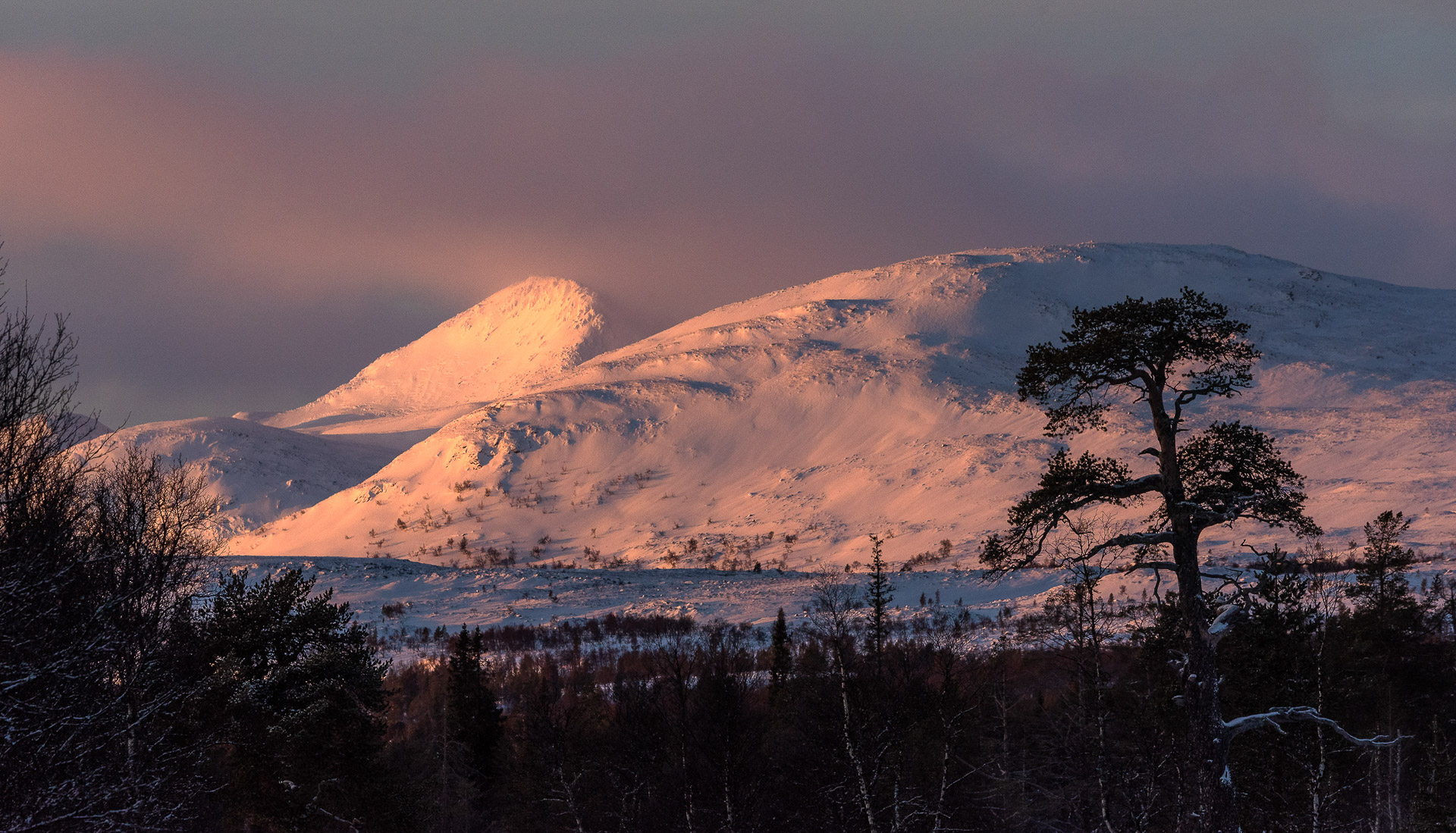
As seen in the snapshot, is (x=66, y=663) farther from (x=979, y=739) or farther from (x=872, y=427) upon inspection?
(x=872, y=427)

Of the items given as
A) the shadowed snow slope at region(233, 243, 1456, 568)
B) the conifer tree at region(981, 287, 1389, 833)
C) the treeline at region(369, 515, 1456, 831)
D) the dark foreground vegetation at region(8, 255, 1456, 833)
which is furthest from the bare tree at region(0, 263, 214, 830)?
the shadowed snow slope at region(233, 243, 1456, 568)

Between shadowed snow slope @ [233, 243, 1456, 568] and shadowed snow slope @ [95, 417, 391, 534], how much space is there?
23.7 metres

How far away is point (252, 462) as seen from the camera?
162 meters

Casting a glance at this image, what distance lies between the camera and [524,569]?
82.8 metres

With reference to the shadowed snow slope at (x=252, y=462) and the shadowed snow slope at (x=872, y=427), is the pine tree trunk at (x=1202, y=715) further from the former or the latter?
the shadowed snow slope at (x=252, y=462)

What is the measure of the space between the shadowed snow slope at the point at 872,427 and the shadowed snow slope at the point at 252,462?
23.7 metres

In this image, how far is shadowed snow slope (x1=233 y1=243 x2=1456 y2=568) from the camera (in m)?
87.5

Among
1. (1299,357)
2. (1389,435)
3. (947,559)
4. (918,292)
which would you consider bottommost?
(947,559)

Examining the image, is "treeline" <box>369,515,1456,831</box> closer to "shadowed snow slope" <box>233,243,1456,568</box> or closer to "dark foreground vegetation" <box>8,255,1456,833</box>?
"dark foreground vegetation" <box>8,255,1456,833</box>

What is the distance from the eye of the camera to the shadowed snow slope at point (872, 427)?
87.5 meters

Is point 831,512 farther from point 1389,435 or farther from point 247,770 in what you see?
point 247,770

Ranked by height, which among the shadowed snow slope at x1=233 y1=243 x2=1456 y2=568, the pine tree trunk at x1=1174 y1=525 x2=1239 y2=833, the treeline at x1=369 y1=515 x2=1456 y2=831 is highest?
the shadowed snow slope at x1=233 y1=243 x2=1456 y2=568

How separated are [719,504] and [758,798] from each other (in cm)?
7515

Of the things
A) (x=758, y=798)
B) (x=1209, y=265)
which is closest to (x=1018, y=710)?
(x=758, y=798)
